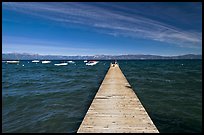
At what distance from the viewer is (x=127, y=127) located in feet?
22.0

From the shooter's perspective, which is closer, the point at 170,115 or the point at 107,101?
the point at 107,101

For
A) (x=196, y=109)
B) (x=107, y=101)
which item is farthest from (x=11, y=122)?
(x=196, y=109)

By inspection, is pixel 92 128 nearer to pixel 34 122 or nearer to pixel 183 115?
pixel 34 122

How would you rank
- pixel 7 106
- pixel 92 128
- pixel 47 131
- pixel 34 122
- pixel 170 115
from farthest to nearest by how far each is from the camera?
pixel 7 106, pixel 170 115, pixel 34 122, pixel 47 131, pixel 92 128

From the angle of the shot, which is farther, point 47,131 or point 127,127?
point 47,131

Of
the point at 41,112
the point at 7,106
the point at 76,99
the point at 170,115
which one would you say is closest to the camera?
the point at 170,115

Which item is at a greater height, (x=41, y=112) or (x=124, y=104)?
(x=124, y=104)

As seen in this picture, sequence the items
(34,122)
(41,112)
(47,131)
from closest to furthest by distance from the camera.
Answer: (47,131), (34,122), (41,112)

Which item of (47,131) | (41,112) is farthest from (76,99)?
(47,131)

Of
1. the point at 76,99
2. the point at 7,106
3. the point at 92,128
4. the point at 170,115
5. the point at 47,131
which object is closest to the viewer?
the point at 92,128

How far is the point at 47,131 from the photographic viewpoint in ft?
30.3

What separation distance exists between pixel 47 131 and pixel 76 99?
271 inches

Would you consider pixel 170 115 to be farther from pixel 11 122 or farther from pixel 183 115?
pixel 11 122

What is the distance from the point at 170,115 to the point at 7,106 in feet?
37.3
